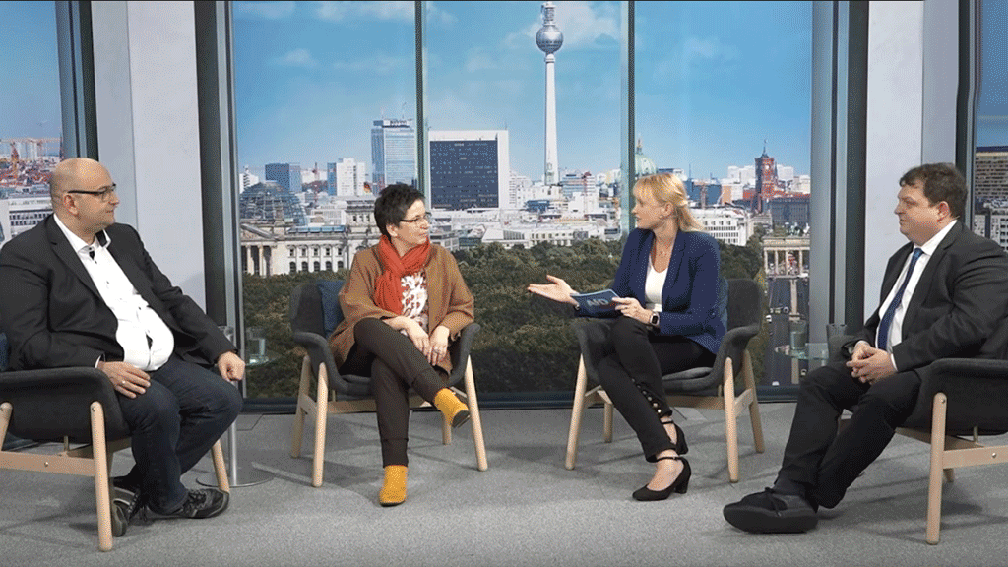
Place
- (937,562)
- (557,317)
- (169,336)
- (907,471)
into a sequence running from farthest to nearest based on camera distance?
(557,317), (907,471), (169,336), (937,562)

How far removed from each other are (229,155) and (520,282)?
1771mm

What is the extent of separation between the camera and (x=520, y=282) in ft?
20.8

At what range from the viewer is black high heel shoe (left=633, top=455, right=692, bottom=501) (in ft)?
13.7

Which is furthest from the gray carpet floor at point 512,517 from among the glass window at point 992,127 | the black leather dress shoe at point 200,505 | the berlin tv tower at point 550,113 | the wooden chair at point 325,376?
the berlin tv tower at point 550,113

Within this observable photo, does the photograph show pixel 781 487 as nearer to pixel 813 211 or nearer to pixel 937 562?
A: pixel 937 562

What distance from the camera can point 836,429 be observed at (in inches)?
152

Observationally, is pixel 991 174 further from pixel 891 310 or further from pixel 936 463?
pixel 936 463

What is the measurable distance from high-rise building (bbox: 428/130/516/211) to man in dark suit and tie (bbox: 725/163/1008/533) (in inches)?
111

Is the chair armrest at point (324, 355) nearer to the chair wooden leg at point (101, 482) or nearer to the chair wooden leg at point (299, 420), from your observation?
the chair wooden leg at point (299, 420)

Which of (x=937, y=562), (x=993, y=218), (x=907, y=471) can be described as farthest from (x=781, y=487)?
(x=993, y=218)

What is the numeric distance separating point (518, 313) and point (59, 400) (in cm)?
307

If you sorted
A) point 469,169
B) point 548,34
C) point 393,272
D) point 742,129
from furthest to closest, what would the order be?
1. point 548,34
2. point 742,129
3. point 469,169
4. point 393,272

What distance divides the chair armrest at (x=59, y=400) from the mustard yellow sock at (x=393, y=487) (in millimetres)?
999

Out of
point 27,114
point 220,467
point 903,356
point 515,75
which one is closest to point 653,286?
point 903,356
